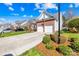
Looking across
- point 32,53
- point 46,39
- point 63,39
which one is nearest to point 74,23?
point 63,39

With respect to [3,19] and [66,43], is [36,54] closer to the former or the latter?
[66,43]

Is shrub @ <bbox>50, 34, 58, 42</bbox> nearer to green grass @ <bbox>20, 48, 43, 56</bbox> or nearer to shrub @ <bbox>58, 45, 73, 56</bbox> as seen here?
shrub @ <bbox>58, 45, 73, 56</bbox>

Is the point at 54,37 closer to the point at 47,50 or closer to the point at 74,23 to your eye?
the point at 47,50

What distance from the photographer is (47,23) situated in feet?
9.44

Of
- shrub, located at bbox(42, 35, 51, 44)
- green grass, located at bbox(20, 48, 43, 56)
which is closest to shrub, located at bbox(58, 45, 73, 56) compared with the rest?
shrub, located at bbox(42, 35, 51, 44)

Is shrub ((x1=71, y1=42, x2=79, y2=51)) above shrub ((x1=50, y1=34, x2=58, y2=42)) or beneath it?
beneath

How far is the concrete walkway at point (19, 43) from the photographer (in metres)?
2.79

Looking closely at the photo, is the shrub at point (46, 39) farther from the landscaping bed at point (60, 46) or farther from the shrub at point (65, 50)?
the shrub at point (65, 50)

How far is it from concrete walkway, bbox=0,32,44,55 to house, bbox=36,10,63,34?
4.3 inches

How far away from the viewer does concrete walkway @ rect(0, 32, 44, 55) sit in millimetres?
2795

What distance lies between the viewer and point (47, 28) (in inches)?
112

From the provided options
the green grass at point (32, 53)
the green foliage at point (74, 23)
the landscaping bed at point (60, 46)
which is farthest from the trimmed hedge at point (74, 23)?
the green grass at point (32, 53)

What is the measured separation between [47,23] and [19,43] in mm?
596

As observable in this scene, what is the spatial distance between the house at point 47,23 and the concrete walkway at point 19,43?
110mm
